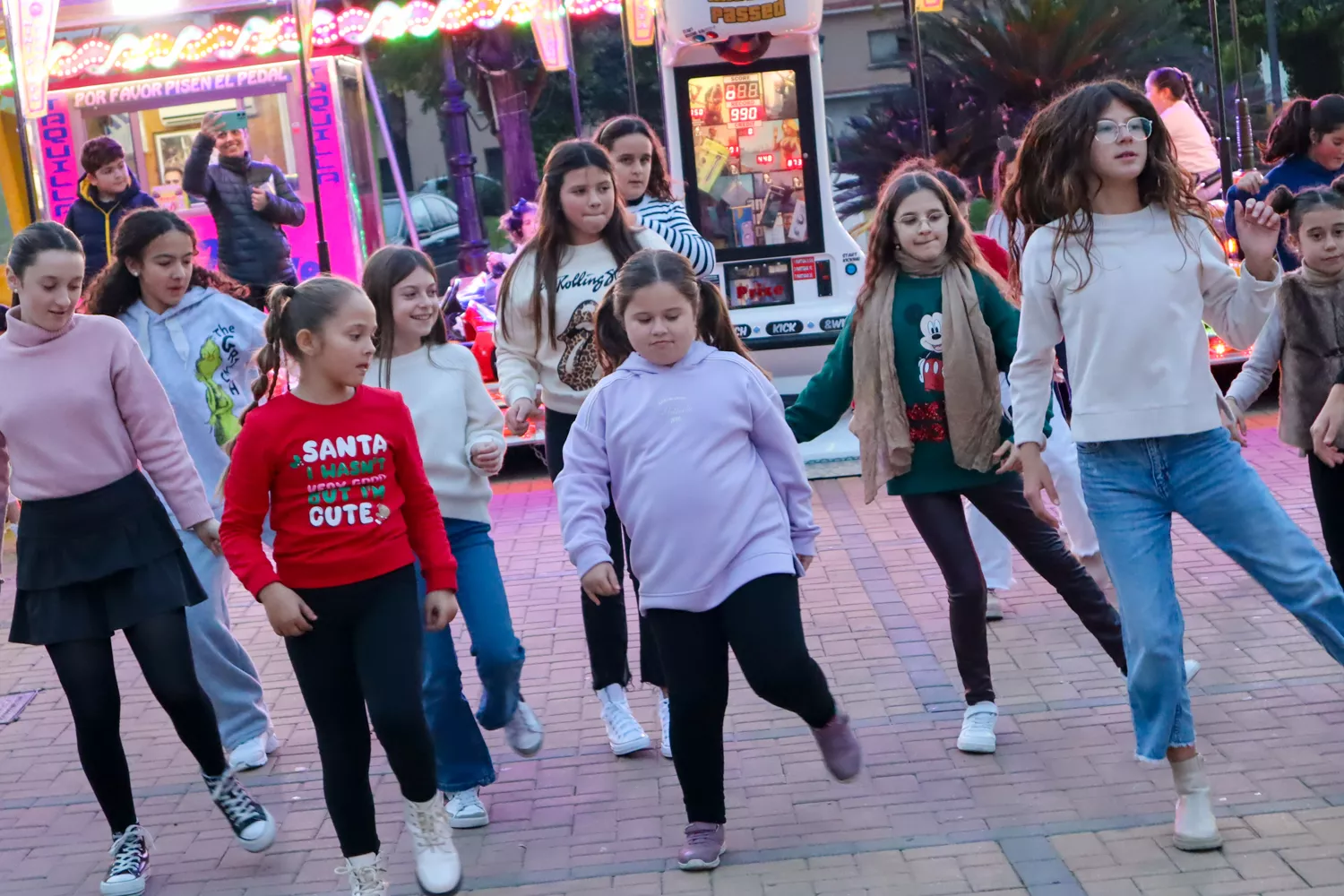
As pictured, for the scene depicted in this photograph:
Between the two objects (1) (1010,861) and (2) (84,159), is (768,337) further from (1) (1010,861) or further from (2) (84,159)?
(1) (1010,861)

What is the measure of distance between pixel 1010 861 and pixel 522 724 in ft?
5.04

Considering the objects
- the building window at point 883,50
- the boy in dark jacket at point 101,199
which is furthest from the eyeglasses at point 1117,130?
→ the building window at point 883,50

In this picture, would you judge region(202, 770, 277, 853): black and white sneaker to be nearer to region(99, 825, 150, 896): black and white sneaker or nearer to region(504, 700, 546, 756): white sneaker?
region(99, 825, 150, 896): black and white sneaker

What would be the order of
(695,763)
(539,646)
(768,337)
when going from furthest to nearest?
1. (768,337)
2. (539,646)
3. (695,763)

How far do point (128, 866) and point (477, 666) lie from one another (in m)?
1.03

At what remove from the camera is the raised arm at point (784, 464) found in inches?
149

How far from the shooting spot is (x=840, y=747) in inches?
149

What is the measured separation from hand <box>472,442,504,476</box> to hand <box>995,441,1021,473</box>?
134 centimetres

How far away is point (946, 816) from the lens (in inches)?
157

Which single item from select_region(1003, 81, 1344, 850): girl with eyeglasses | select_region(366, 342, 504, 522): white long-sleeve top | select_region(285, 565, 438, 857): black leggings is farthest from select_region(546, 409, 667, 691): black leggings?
select_region(1003, 81, 1344, 850): girl with eyeglasses

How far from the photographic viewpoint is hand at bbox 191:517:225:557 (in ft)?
13.0

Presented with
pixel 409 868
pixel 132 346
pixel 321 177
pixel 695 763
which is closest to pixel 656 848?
pixel 695 763

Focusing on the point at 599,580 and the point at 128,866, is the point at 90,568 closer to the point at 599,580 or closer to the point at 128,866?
the point at 128,866

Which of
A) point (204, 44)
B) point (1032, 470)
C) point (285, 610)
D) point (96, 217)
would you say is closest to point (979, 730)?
point (1032, 470)
